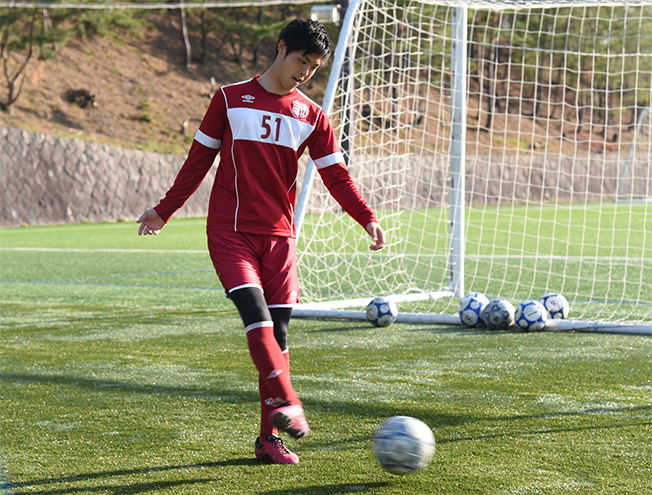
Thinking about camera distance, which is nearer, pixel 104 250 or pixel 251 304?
pixel 251 304

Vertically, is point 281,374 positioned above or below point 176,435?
above

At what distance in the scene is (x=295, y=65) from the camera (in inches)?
125

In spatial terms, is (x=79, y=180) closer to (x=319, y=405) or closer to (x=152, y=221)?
(x=319, y=405)

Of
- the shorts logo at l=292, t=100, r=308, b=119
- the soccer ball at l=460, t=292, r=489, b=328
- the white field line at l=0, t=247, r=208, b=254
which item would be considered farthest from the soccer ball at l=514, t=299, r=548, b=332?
the white field line at l=0, t=247, r=208, b=254

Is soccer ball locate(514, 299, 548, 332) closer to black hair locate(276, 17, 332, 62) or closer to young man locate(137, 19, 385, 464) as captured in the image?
young man locate(137, 19, 385, 464)

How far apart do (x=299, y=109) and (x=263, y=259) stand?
62 cm

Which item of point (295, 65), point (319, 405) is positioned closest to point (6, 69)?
point (319, 405)

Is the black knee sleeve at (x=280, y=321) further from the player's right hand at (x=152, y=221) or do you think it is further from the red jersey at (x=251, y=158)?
the player's right hand at (x=152, y=221)

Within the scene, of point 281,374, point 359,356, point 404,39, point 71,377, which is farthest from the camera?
point 404,39

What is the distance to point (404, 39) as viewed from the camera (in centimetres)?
914

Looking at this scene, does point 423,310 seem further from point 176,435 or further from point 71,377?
point 176,435

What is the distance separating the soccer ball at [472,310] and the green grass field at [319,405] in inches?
6.0

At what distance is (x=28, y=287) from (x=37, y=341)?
3911 mm

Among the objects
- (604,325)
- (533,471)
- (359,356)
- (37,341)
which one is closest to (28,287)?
(37,341)
